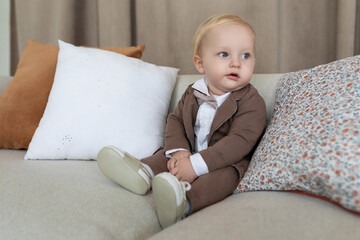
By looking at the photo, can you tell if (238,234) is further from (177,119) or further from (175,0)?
(175,0)

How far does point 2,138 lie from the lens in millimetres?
1389

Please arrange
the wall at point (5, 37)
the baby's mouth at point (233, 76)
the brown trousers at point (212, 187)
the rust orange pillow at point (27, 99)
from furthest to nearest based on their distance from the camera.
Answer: the wall at point (5, 37) < the rust orange pillow at point (27, 99) < the baby's mouth at point (233, 76) < the brown trousers at point (212, 187)

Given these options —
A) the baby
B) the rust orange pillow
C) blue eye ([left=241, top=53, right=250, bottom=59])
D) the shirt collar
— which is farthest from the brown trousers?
the rust orange pillow

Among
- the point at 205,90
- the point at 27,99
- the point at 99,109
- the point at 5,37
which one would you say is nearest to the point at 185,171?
the point at 205,90

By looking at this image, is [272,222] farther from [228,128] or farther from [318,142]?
[228,128]

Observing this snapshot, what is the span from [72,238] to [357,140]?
1.95 ft

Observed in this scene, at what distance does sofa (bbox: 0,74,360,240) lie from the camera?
0.62 m

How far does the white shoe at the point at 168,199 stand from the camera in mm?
766

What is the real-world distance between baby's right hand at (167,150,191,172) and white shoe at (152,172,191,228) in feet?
0.67

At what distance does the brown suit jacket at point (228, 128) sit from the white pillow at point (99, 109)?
12 cm

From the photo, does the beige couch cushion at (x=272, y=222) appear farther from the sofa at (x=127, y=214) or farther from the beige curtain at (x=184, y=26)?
the beige curtain at (x=184, y=26)

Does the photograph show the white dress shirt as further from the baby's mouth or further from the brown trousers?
the brown trousers

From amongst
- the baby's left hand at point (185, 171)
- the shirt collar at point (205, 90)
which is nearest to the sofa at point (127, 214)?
the baby's left hand at point (185, 171)

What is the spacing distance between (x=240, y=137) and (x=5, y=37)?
240 centimetres
